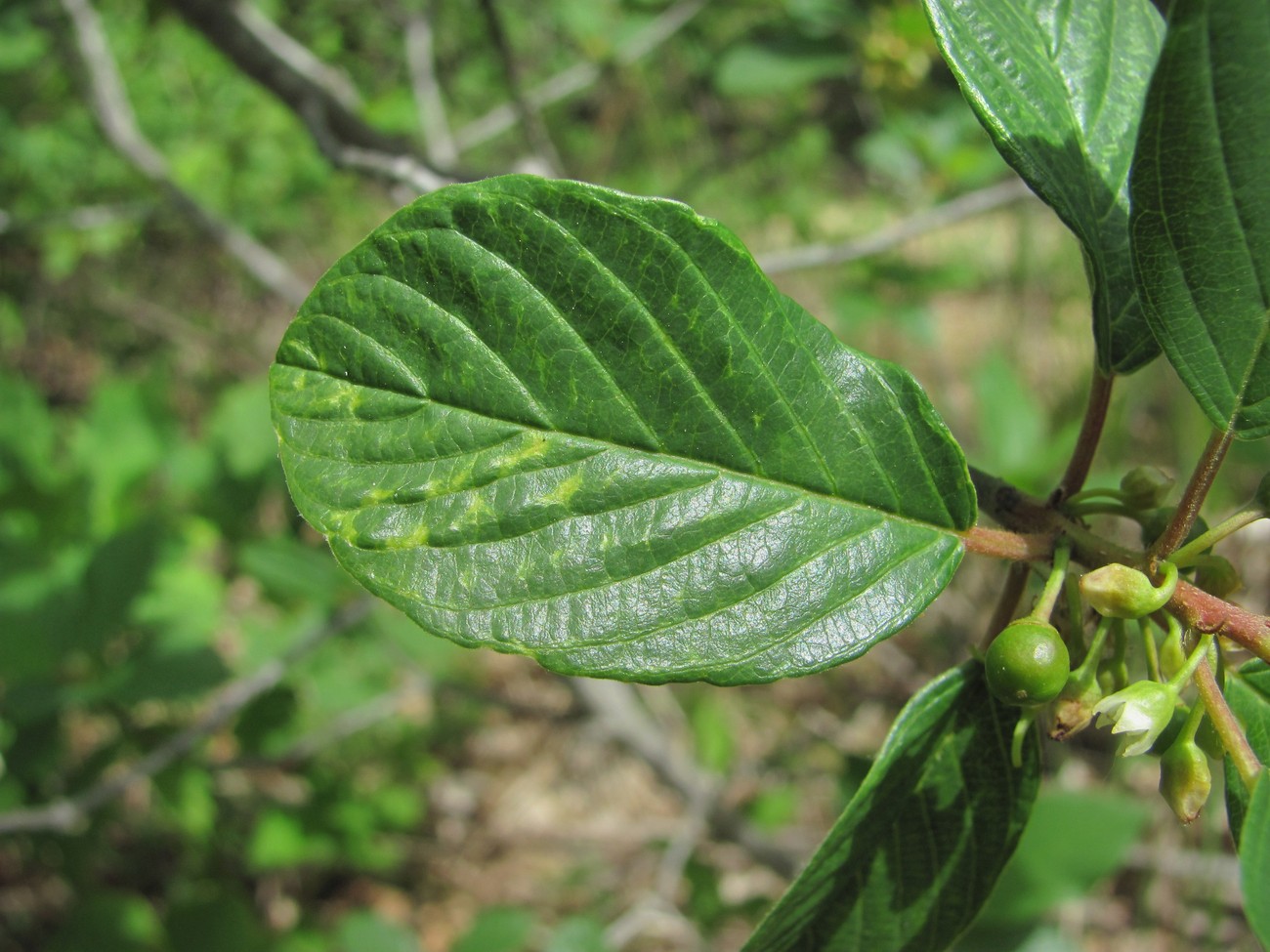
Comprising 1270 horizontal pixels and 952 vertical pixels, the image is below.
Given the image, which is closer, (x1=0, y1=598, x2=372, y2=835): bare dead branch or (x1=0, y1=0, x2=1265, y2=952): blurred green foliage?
(x1=0, y1=598, x2=372, y2=835): bare dead branch

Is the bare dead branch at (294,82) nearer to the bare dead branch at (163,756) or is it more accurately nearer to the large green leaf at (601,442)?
the large green leaf at (601,442)

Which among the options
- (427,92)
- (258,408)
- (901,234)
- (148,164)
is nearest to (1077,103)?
(901,234)

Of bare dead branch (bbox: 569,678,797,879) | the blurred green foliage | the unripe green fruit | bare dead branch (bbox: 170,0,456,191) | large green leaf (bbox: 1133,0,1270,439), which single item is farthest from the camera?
bare dead branch (bbox: 569,678,797,879)

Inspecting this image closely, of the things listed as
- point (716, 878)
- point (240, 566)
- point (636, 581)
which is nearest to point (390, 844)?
point (716, 878)

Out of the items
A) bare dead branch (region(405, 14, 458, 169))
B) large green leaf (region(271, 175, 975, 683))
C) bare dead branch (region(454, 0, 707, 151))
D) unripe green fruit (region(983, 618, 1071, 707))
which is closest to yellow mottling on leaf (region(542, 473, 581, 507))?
large green leaf (region(271, 175, 975, 683))

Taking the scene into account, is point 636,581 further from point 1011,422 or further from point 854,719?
point 854,719

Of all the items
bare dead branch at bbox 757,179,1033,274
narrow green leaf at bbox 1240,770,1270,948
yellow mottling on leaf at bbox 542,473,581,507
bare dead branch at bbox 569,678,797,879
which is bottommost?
bare dead branch at bbox 569,678,797,879

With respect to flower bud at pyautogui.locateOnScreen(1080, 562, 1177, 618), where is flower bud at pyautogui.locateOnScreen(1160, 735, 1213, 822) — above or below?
below

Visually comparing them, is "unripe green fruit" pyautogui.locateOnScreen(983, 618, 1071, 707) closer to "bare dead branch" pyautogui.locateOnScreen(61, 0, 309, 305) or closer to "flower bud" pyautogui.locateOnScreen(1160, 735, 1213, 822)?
"flower bud" pyautogui.locateOnScreen(1160, 735, 1213, 822)
